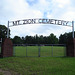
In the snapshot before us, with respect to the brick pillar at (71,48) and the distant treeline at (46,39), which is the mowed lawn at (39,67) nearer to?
the brick pillar at (71,48)

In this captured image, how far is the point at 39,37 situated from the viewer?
11000cm

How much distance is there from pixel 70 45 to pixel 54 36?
90.0 metres

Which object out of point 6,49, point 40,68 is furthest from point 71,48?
point 6,49

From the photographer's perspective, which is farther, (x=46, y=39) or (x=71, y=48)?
(x=46, y=39)

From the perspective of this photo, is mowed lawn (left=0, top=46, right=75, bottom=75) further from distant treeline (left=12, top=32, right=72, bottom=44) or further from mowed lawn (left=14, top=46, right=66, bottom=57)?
distant treeline (left=12, top=32, right=72, bottom=44)

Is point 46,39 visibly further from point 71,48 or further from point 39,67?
point 39,67

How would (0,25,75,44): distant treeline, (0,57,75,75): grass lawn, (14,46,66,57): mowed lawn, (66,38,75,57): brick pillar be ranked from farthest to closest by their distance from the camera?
(0,25,75,44): distant treeline → (14,46,66,57): mowed lawn → (66,38,75,57): brick pillar → (0,57,75,75): grass lawn

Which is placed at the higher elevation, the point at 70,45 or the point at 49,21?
the point at 49,21

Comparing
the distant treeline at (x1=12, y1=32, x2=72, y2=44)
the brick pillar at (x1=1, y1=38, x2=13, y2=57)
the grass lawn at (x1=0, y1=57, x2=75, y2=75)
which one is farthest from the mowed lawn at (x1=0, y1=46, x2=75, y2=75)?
the distant treeline at (x1=12, y1=32, x2=72, y2=44)

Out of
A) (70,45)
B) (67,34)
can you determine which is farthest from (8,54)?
(67,34)

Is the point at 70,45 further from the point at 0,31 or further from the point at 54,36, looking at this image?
the point at 54,36

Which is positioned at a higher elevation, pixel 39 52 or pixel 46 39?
pixel 46 39

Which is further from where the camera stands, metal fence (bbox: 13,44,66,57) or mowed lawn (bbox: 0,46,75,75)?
metal fence (bbox: 13,44,66,57)

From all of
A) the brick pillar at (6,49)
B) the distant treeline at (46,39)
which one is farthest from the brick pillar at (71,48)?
the distant treeline at (46,39)
